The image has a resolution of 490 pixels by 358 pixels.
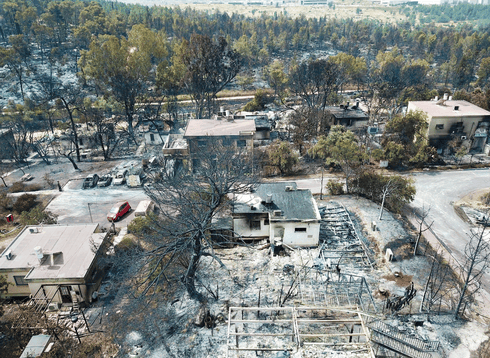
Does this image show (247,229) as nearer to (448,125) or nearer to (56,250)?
(56,250)

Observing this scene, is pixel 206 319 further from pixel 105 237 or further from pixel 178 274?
pixel 105 237

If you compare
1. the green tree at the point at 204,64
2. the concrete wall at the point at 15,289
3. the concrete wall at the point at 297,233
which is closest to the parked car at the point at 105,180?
the concrete wall at the point at 15,289

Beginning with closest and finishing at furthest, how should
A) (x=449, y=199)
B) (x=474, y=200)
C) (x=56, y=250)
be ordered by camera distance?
(x=56, y=250), (x=474, y=200), (x=449, y=199)

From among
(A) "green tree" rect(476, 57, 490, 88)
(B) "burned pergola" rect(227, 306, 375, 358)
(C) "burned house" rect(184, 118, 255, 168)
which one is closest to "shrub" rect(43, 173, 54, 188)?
(C) "burned house" rect(184, 118, 255, 168)

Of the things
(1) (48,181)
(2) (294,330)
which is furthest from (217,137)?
(2) (294,330)

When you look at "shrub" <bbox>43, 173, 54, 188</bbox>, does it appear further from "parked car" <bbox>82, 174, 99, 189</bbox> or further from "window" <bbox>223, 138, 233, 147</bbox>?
"window" <bbox>223, 138, 233, 147</bbox>

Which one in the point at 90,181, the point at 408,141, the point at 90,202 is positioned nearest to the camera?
the point at 90,202

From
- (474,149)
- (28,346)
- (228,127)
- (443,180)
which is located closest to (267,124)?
(228,127)
